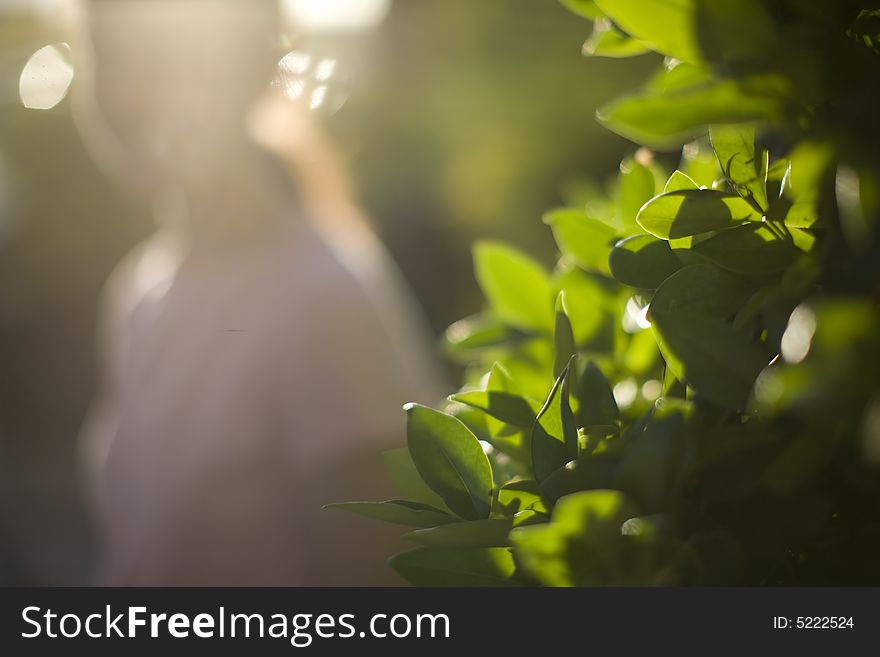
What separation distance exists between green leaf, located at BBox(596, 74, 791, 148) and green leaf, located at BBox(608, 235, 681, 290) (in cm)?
7

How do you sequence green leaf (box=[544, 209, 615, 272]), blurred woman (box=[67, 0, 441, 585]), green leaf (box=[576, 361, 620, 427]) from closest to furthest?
green leaf (box=[576, 361, 620, 427]) → green leaf (box=[544, 209, 615, 272]) → blurred woman (box=[67, 0, 441, 585])

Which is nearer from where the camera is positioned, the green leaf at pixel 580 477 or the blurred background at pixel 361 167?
the green leaf at pixel 580 477

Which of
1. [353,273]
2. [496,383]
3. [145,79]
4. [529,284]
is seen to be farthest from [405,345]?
[496,383]

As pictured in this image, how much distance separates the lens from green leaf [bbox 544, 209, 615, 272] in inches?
19.0

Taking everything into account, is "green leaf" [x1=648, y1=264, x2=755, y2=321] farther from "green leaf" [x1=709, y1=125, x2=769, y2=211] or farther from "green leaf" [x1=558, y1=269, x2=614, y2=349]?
"green leaf" [x1=558, y1=269, x2=614, y2=349]

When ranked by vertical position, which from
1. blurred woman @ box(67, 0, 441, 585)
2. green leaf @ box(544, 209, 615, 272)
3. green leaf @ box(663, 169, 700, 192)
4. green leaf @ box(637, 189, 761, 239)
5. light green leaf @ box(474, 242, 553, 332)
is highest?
blurred woman @ box(67, 0, 441, 585)

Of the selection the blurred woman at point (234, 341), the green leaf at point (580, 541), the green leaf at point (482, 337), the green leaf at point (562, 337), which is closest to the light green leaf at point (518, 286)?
the green leaf at point (482, 337)

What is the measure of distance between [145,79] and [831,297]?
1.69m

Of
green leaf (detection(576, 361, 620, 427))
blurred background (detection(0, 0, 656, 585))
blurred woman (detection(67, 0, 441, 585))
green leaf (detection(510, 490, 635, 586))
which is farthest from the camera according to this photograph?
blurred background (detection(0, 0, 656, 585))

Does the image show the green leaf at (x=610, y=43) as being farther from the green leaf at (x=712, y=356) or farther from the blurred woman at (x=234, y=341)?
the blurred woman at (x=234, y=341)

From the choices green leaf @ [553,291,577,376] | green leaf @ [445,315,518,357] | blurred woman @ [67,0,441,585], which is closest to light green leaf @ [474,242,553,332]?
green leaf @ [445,315,518,357]

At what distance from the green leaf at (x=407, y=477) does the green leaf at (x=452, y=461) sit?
31 millimetres

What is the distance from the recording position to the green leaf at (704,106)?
12.1 inches

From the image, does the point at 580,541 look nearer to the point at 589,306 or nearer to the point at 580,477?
the point at 580,477
